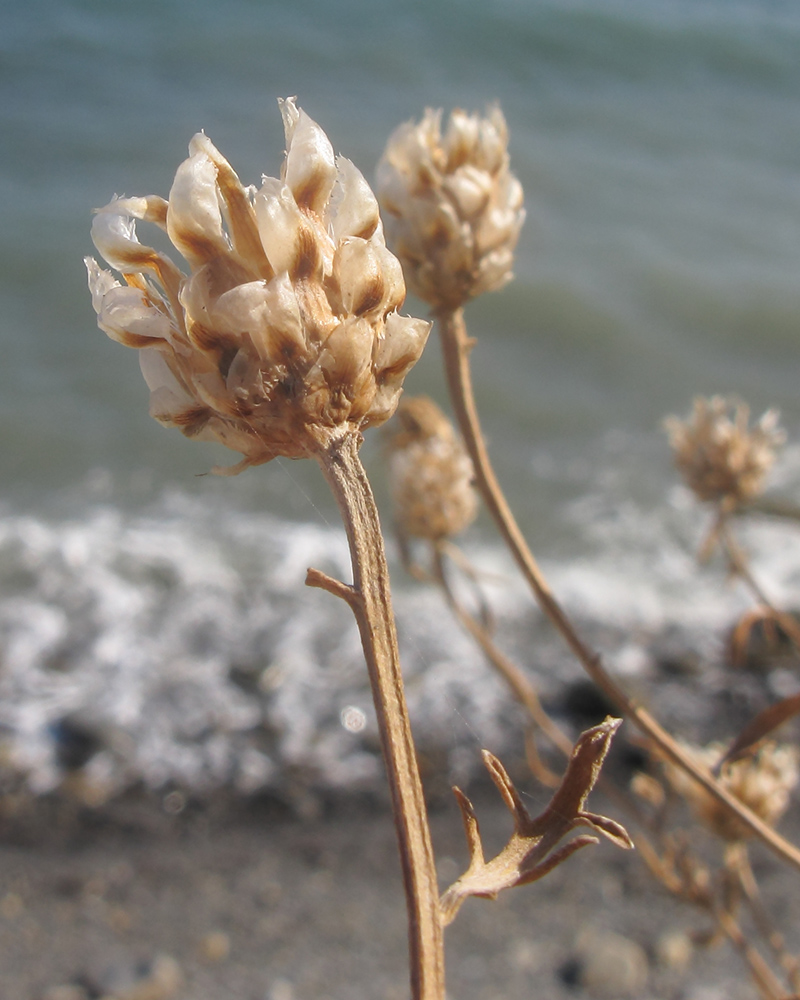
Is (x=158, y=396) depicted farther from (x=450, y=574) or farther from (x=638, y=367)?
(x=638, y=367)

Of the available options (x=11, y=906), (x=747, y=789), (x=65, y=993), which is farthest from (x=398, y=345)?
(x=11, y=906)

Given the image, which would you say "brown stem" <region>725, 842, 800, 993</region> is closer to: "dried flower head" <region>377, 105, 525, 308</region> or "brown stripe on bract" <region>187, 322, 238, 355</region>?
"dried flower head" <region>377, 105, 525, 308</region>

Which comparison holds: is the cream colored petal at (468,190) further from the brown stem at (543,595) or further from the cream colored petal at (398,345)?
the cream colored petal at (398,345)

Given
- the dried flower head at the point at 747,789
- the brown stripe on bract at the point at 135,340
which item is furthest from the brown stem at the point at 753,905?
the brown stripe on bract at the point at 135,340

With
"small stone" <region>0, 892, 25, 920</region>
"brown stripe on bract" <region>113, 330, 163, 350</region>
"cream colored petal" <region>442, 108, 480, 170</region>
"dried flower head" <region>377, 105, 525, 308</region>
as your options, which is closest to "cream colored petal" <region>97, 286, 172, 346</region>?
"brown stripe on bract" <region>113, 330, 163, 350</region>

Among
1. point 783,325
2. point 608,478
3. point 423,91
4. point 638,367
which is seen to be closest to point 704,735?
point 608,478

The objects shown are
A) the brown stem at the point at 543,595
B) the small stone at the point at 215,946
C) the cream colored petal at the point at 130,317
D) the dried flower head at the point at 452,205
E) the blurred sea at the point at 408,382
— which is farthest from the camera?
the blurred sea at the point at 408,382
